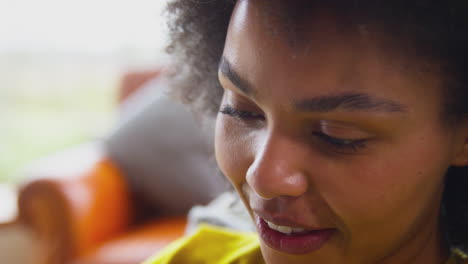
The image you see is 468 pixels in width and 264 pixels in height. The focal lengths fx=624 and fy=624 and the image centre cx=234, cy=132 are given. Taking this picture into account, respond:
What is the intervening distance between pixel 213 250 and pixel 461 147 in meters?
0.41

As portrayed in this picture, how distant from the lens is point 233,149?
775 millimetres

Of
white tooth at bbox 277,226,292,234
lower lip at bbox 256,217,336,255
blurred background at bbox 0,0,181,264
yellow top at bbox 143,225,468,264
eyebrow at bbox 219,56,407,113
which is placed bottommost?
blurred background at bbox 0,0,181,264

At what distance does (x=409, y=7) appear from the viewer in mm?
663

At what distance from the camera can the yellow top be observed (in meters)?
0.94

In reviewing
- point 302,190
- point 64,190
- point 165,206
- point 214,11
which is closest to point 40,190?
point 64,190

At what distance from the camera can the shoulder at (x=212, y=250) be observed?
0.95 meters

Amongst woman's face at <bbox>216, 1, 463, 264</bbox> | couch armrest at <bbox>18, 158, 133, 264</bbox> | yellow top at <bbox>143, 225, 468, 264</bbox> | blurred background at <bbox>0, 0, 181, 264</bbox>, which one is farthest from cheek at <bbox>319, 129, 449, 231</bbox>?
blurred background at <bbox>0, 0, 181, 264</bbox>

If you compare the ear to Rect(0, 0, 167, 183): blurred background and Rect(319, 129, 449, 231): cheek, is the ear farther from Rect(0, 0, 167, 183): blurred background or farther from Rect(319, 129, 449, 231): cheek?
Rect(0, 0, 167, 183): blurred background

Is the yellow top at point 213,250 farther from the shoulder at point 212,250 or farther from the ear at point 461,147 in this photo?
the ear at point 461,147

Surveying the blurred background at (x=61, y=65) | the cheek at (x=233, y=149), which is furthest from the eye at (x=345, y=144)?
the blurred background at (x=61, y=65)

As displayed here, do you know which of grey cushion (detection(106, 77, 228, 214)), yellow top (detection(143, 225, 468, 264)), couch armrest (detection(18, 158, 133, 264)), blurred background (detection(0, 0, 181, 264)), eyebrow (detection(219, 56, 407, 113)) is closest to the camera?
eyebrow (detection(219, 56, 407, 113))

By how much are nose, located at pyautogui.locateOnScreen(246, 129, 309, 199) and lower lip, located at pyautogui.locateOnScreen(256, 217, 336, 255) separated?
0.08 metres

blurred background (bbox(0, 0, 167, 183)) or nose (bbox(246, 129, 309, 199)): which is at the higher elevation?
nose (bbox(246, 129, 309, 199))

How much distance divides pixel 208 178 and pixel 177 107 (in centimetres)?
29
